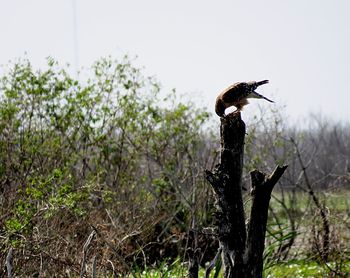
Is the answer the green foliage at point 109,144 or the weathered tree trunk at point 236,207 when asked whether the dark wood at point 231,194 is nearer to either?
the weathered tree trunk at point 236,207

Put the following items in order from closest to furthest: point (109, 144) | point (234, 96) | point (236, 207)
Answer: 1. point (236, 207)
2. point (234, 96)
3. point (109, 144)

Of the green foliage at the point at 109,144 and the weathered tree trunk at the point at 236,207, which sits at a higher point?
the green foliage at the point at 109,144

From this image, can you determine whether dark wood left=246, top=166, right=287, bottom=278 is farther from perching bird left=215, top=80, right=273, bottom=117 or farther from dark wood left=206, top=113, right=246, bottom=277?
perching bird left=215, top=80, right=273, bottom=117

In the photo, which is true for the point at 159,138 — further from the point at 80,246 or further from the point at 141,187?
the point at 80,246

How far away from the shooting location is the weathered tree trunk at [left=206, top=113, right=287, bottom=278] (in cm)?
483

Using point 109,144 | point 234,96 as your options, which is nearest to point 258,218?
point 234,96

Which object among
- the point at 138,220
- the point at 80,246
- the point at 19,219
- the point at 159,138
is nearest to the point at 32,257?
the point at 19,219

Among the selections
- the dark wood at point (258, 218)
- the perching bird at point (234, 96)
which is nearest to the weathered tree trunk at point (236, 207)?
the dark wood at point (258, 218)

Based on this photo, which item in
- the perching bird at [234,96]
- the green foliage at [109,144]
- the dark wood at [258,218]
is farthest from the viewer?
the green foliage at [109,144]

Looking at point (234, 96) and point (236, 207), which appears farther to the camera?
point (234, 96)

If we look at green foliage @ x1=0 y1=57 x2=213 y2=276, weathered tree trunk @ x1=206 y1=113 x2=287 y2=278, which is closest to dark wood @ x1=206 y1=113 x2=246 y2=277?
weathered tree trunk @ x1=206 y1=113 x2=287 y2=278

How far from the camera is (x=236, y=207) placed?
4883mm

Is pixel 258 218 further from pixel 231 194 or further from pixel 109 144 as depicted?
pixel 109 144

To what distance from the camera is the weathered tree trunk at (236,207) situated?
483 cm
